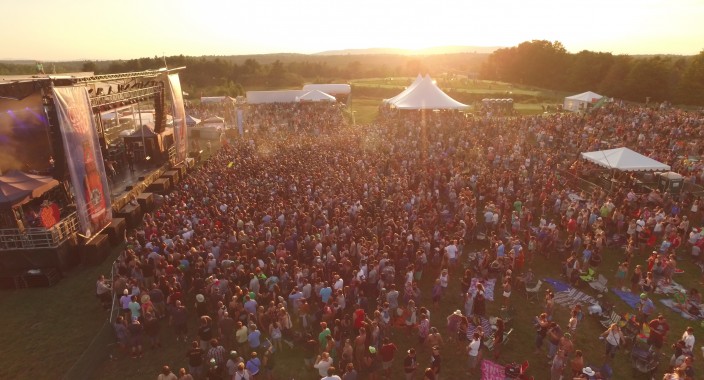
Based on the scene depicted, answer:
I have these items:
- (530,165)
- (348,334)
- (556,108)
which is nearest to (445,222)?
(348,334)

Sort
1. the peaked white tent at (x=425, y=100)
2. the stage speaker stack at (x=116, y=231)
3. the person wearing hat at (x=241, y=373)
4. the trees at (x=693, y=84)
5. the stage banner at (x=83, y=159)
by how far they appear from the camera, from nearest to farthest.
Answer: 1. the person wearing hat at (x=241, y=373)
2. the stage banner at (x=83, y=159)
3. the stage speaker stack at (x=116, y=231)
4. the peaked white tent at (x=425, y=100)
5. the trees at (x=693, y=84)

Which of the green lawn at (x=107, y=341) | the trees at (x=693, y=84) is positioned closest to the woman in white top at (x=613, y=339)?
the green lawn at (x=107, y=341)

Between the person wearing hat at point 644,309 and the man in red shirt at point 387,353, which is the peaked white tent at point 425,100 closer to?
the person wearing hat at point 644,309

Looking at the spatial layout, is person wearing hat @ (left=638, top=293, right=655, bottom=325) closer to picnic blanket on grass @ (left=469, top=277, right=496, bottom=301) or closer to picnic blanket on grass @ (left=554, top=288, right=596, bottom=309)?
picnic blanket on grass @ (left=554, top=288, right=596, bottom=309)

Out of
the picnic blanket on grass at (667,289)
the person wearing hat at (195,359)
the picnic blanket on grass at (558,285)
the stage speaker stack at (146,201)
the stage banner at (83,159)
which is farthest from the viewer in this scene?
the stage speaker stack at (146,201)

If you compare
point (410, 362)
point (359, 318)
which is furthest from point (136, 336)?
point (410, 362)

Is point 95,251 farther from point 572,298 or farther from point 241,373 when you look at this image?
point 572,298

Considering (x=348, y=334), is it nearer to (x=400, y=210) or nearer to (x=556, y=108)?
(x=400, y=210)
